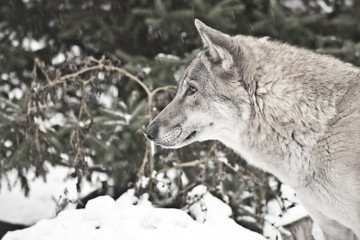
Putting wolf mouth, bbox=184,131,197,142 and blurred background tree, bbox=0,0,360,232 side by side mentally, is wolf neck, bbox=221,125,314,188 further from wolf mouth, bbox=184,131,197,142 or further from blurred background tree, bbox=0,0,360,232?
blurred background tree, bbox=0,0,360,232

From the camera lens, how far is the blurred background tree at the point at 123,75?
443cm

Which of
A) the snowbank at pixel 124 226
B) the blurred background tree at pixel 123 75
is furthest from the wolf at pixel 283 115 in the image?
the blurred background tree at pixel 123 75

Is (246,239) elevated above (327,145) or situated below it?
below

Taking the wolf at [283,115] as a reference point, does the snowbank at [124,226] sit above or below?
below

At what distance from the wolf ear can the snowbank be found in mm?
1270

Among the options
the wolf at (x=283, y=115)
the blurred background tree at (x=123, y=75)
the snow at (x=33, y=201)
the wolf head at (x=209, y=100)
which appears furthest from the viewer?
the snow at (x=33, y=201)

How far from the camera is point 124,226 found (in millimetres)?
3332

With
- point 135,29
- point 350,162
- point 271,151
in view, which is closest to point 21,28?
point 135,29

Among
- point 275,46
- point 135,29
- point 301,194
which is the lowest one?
point 301,194

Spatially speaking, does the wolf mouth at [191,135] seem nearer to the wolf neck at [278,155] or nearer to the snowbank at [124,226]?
the wolf neck at [278,155]

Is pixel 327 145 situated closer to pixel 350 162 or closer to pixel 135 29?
pixel 350 162

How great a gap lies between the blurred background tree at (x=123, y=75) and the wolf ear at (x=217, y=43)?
1306 mm

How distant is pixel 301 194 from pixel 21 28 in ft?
16.1

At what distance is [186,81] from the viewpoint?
3.45 meters
